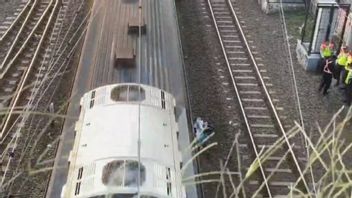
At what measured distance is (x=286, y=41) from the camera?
15.0m

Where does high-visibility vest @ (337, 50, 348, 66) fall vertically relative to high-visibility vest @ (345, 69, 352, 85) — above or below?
above

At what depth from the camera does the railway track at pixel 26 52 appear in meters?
11.2

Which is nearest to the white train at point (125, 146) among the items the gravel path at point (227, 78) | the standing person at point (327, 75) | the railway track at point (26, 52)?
the gravel path at point (227, 78)

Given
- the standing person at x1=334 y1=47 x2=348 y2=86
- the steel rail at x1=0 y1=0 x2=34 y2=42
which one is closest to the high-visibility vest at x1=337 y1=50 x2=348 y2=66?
the standing person at x1=334 y1=47 x2=348 y2=86

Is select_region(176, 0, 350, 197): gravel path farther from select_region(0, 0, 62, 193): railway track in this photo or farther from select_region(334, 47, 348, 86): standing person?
select_region(0, 0, 62, 193): railway track

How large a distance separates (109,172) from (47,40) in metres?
9.15

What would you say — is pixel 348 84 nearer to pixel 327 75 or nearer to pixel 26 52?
pixel 327 75

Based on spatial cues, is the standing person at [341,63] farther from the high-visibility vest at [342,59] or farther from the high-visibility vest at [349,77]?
the high-visibility vest at [349,77]

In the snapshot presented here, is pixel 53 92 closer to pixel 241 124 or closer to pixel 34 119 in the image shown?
pixel 34 119

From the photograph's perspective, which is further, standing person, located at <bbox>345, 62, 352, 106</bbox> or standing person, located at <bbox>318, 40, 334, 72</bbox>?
standing person, located at <bbox>318, 40, 334, 72</bbox>

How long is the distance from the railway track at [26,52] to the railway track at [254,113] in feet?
15.0

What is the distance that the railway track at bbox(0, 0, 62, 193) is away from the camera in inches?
440

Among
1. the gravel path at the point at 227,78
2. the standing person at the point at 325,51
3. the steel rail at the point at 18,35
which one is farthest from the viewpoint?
the steel rail at the point at 18,35

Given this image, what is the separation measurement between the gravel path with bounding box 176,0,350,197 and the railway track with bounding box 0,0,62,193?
367cm
